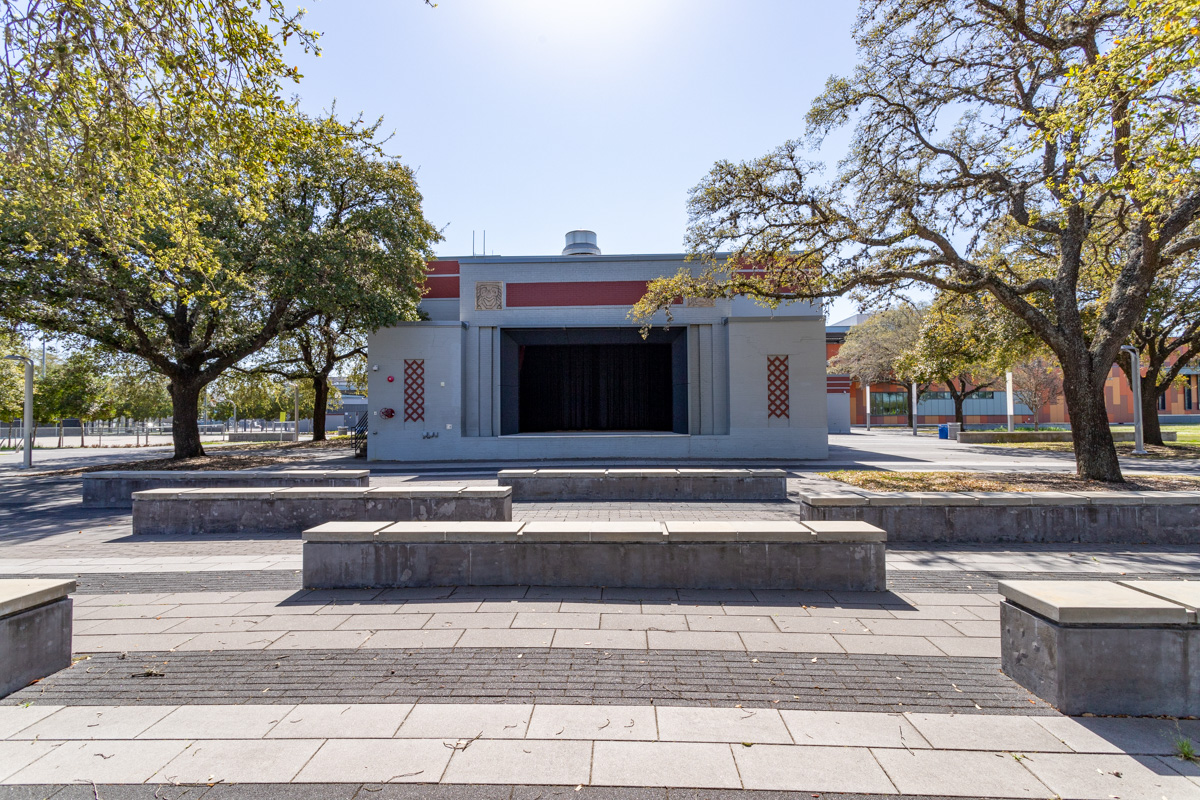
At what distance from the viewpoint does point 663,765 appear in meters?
2.62

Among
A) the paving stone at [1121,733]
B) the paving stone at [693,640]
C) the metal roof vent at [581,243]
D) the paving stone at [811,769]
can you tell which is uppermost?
the metal roof vent at [581,243]

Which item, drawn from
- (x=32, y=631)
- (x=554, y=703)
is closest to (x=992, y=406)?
(x=554, y=703)

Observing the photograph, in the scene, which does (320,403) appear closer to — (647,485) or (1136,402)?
(647,485)

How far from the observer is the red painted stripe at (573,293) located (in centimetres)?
2122

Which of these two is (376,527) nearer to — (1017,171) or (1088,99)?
(1088,99)

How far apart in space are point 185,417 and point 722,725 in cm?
2276

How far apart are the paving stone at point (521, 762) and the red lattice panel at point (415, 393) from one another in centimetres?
1860

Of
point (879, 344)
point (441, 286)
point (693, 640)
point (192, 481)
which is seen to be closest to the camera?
point (693, 640)

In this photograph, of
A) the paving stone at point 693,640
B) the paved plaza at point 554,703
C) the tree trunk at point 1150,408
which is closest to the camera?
the paved plaza at point 554,703

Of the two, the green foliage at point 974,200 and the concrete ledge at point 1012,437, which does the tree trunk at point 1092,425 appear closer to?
the green foliage at point 974,200

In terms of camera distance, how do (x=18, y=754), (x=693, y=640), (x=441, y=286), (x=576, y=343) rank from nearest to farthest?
1. (x=18, y=754)
2. (x=693, y=640)
3. (x=576, y=343)
4. (x=441, y=286)

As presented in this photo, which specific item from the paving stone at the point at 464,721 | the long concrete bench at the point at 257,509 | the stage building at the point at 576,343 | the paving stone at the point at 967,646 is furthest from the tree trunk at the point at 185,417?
the paving stone at the point at 967,646

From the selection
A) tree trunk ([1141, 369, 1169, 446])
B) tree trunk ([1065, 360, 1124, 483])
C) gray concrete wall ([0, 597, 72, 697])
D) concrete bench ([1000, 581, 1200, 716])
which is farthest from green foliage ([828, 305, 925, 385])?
gray concrete wall ([0, 597, 72, 697])

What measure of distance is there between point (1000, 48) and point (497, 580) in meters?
15.4
